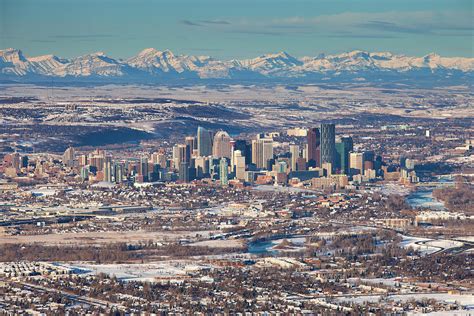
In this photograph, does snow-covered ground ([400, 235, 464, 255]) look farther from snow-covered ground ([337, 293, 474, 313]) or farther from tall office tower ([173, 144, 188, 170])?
tall office tower ([173, 144, 188, 170])

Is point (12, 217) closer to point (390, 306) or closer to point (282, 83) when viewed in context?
point (390, 306)

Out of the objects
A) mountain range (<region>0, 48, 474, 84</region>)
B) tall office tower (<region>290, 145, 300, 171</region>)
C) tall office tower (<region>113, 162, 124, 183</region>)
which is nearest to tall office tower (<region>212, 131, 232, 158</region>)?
tall office tower (<region>290, 145, 300, 171</region>)

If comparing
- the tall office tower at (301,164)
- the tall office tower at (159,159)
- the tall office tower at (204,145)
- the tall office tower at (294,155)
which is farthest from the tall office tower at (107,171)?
the tall office tower at (301,164)

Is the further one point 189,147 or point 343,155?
point 189,147

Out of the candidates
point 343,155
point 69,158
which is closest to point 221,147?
point 343,155

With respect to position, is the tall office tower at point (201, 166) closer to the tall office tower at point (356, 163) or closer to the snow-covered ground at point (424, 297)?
the tall office tower at point (356, 163)

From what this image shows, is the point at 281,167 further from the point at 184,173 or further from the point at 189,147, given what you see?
the point at 189,147
